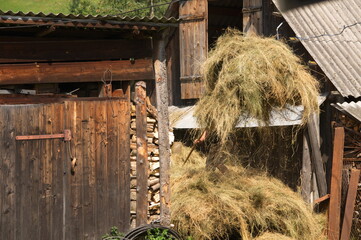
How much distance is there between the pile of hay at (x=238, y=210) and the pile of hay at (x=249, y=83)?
2.92 feet

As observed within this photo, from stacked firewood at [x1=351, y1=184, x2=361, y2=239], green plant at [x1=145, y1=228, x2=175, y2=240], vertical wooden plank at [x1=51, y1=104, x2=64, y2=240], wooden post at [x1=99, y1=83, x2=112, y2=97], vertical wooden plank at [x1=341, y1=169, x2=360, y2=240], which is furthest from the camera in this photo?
stacked firewood at [x1=351, y1=184, x2=361, y2=239]

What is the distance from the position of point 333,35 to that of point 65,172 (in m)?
6.63

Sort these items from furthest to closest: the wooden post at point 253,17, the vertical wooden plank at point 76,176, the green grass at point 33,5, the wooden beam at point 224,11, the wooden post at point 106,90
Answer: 1. the green grass at point 33,5
2. the wooden beam at point 224,11
3. the wooden post at point 253,17
4. the wooden post at point 106,90
5. the vertical wooden plank at point 76,176

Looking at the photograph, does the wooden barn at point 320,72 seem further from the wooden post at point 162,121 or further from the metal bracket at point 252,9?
the wooden post at point 162,121

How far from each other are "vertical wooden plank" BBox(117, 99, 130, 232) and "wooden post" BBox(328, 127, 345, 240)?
3.79 metres

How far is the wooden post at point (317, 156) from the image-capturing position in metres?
11.7

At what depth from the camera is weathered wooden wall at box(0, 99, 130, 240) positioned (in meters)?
8.59

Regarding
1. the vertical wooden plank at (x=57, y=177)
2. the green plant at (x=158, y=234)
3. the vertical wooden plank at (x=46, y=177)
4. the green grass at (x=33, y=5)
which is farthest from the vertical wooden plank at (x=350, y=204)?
the green grass at (x=33, y=5)

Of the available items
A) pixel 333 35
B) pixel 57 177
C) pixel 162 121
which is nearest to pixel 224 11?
pixel 333 35

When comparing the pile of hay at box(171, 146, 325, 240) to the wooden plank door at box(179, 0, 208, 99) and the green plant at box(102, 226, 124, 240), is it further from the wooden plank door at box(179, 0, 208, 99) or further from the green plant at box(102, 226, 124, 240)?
the wooden plank door at box(179, 0, 208, 99)

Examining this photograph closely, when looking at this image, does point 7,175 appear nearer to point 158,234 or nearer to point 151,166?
point 151,166

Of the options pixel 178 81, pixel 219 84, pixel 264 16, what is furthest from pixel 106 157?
pixel 178 81

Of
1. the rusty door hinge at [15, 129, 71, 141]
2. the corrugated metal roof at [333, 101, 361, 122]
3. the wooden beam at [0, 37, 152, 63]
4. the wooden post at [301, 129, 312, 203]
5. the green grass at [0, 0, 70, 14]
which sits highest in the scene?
the green grass at [0, 0, 70, 14]

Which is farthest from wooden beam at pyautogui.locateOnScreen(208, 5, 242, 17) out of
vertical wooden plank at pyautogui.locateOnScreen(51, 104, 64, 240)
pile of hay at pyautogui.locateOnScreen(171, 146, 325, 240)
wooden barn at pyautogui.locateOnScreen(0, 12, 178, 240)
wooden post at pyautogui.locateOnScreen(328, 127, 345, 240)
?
vertical wooden plank at pyautogui.locateOnScreen(51, 104, 64, 240)
